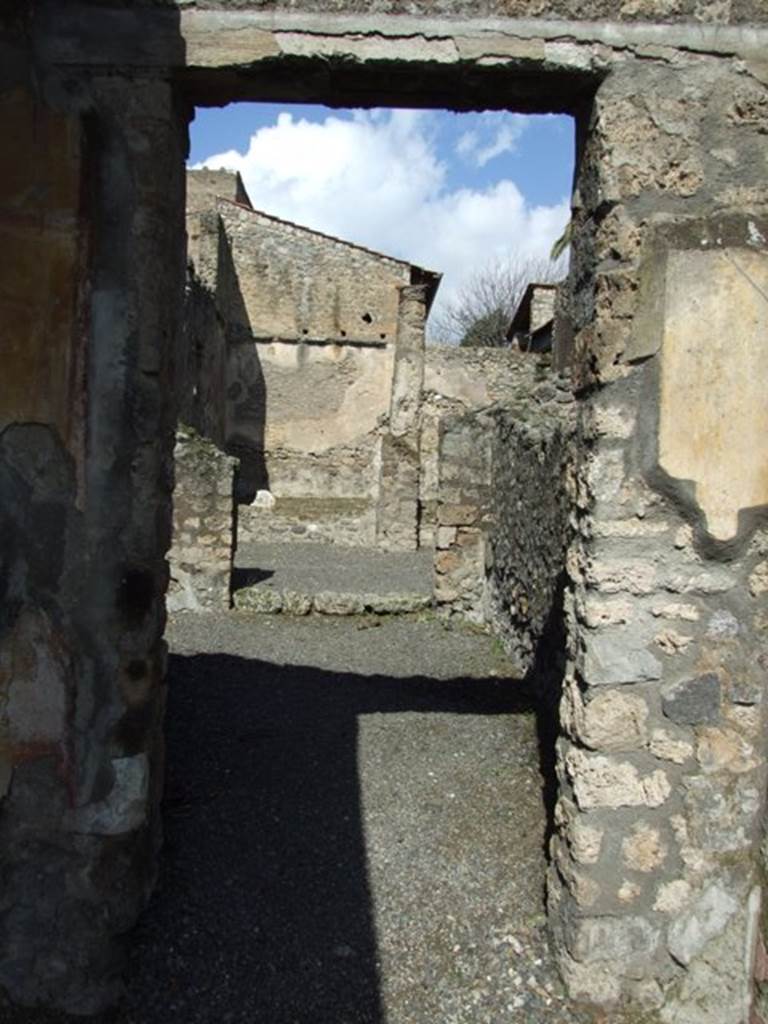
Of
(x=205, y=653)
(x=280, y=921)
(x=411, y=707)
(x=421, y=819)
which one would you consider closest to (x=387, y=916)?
(x=280, y=921)

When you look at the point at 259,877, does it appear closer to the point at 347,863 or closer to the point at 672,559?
the point at 347,863

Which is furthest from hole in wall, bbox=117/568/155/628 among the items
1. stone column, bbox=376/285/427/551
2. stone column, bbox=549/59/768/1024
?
stone column, bbox=376/285/427/551

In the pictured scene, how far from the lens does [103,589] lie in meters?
2.72

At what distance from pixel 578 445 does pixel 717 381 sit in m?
0.48

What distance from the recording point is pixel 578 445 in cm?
279

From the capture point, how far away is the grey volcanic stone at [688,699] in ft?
8.64

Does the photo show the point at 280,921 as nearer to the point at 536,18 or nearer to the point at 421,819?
the point at 421,819

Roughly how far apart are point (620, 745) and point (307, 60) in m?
2.39

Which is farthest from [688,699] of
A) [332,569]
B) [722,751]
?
[332,569]

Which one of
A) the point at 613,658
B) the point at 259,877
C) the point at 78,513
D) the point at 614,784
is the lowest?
the point at 259,877

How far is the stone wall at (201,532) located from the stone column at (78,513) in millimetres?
5749

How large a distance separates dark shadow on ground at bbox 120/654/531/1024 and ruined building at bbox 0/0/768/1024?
272mm

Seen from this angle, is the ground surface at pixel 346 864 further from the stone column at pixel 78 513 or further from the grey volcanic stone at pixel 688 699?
the grey volcanic stone at pixel 688 699

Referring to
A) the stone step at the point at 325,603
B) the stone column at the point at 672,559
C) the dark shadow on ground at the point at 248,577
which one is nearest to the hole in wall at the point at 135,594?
the stone column at the point at 672,559
